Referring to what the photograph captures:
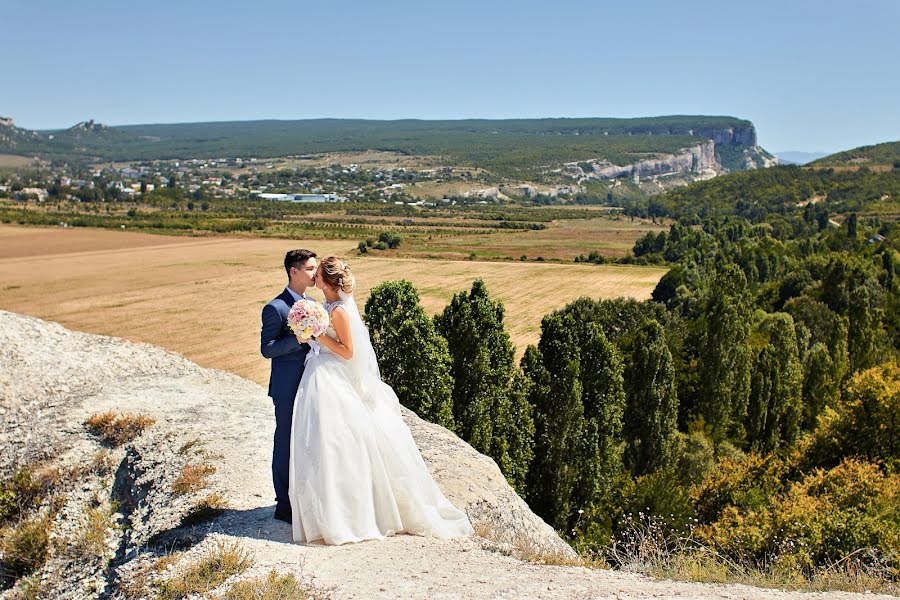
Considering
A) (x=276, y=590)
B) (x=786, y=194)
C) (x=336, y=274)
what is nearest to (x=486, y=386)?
(x=336, y=274)

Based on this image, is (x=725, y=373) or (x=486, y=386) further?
(x=725, y=373)

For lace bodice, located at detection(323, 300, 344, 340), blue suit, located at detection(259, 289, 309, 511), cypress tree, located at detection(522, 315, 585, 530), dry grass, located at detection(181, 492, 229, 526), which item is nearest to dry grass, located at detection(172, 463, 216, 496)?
dry grass, located at detection(181, 492, 229, 526)

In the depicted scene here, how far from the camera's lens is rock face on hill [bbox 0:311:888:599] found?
880 cm

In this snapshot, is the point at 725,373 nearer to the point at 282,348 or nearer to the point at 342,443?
the point at 342,443

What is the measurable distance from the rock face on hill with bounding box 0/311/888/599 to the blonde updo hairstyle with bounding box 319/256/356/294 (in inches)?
128

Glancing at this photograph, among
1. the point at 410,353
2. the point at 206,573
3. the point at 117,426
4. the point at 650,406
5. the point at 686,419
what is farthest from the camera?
the point at 686,419

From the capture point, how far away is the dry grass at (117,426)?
1409 centimetres

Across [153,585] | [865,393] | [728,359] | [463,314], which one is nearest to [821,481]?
[865,393]

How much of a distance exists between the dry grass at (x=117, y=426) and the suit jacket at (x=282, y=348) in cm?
572

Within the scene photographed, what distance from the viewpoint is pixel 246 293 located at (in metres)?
71.9

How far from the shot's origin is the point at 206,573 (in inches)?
337

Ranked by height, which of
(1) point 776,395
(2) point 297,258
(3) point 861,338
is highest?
(2) point 297,258

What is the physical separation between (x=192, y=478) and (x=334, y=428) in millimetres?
3698

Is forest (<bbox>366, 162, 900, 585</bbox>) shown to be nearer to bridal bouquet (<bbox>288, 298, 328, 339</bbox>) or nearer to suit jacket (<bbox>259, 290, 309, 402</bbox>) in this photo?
suit jacket (<bbox>259, 290, 309, 402</bbox>)
